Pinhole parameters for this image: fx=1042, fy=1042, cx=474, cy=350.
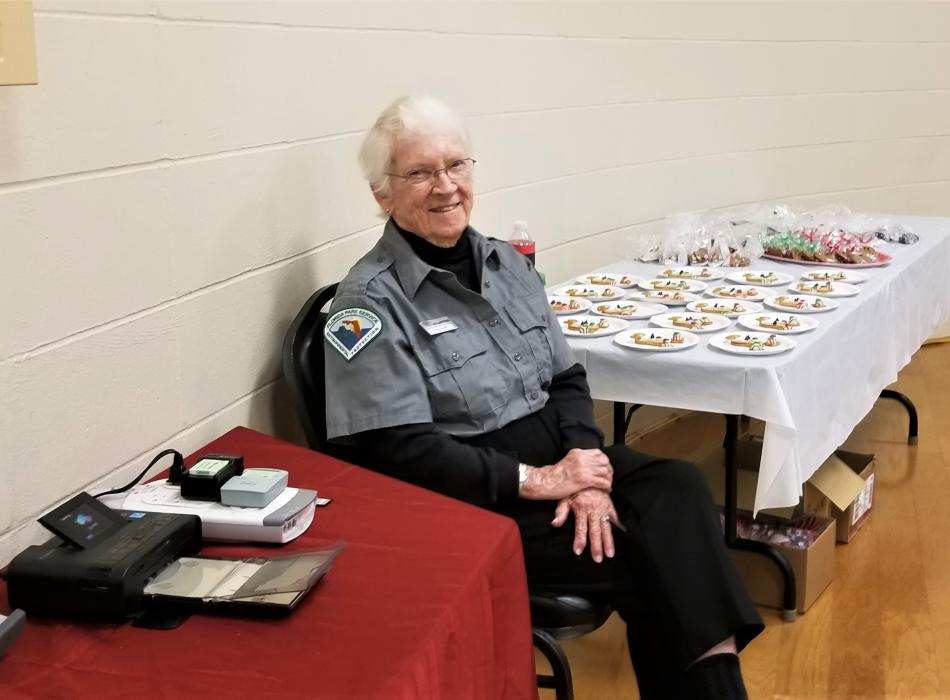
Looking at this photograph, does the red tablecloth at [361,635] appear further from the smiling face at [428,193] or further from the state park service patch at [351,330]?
the smiling face at [428,193]

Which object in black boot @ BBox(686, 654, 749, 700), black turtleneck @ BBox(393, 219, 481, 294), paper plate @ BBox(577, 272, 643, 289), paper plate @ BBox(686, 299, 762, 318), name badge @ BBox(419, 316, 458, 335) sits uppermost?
black turtleneck @ BBox(393, 219, 481, 294)

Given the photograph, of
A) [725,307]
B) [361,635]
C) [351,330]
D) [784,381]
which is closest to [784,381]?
[784,381]

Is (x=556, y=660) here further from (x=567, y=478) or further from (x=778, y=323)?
(x=778, y=323)

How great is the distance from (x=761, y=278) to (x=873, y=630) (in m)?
1.04

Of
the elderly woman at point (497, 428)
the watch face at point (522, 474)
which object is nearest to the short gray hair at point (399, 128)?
the elderly woman at point (497, 428)

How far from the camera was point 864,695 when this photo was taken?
2354mm

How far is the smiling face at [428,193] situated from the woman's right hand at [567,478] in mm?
522

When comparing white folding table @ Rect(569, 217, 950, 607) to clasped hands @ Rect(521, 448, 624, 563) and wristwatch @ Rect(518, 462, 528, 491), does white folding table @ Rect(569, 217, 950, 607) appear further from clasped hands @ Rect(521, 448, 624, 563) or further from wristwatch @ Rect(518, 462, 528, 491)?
wristwatch @ Rect(518, 462, 528, 491)

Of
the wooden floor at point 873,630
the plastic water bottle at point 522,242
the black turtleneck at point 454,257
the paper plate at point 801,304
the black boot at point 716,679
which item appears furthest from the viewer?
the plastic water bottle at point 522,242

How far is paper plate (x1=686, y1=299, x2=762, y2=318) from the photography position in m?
2.73

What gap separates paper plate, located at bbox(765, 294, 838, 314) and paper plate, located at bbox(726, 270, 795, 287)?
20 cm

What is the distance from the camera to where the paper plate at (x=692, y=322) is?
2.56 meters

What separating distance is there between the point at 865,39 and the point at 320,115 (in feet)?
11.3

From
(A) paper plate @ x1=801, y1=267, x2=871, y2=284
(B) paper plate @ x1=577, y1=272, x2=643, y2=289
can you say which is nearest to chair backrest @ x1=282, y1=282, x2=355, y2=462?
(B) paper plate @ x1=577, y1=272, x2=643, y2=289
